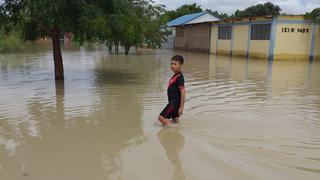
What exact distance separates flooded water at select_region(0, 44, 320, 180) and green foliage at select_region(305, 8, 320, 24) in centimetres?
1757

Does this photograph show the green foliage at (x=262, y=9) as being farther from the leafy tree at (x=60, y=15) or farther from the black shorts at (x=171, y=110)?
the black shorts at (x=171, y=110)

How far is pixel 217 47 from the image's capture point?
38.0 metres

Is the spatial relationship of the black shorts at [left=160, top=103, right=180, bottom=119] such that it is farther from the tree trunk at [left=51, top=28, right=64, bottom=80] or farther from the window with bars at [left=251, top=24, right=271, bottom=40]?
the window with bars at [left=251, top=24, right=271, bottom=40]

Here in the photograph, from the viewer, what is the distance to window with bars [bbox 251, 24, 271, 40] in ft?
94.7

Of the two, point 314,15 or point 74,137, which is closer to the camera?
point 74,137

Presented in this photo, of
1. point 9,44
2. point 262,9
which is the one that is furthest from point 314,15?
point 262,9

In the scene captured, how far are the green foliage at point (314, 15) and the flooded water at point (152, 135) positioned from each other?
17.6 m

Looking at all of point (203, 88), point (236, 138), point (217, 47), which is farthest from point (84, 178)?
point (217, 47)

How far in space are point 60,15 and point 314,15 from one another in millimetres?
21259

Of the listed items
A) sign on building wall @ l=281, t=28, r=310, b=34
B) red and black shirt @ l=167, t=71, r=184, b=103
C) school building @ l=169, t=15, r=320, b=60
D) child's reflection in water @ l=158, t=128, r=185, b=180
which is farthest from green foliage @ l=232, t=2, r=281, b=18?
child's reflection in water @ l=158, t=128, r=185, b=180

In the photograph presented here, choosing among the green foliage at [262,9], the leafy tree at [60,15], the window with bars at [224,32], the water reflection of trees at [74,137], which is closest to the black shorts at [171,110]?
the water reflection of trees at [74,137]

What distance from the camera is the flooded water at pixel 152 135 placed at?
493cm

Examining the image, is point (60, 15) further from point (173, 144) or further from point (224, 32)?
point (224, 32)

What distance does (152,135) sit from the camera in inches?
256
